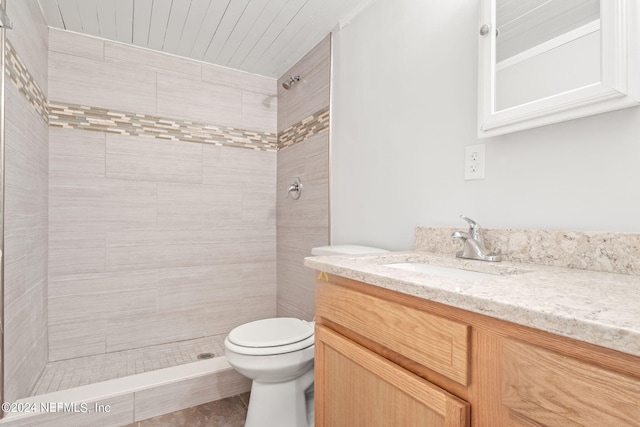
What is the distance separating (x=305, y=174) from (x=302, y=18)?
3.14 ft

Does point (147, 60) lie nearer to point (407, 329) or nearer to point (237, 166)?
point (237, 166)

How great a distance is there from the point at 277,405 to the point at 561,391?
1.30 m

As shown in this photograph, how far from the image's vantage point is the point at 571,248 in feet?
3.08

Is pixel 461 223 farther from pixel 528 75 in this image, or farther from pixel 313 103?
pixel 313 103

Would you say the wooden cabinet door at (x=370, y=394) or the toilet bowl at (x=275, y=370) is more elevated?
the wooden cabinet door at (x=370, y=394)

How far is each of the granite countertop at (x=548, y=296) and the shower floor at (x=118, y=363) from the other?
1.66 metres

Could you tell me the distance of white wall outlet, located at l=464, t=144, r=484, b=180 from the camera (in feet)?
4.02

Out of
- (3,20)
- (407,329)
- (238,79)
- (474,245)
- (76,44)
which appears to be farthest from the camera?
(238,79)

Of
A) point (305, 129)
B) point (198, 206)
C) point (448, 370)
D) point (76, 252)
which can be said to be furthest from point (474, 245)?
point (76, 252)

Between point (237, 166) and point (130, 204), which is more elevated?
point (237, 166)

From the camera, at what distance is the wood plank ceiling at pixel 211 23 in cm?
183

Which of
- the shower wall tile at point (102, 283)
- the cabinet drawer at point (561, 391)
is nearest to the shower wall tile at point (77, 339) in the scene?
the shower wall tile at point (102, 283)

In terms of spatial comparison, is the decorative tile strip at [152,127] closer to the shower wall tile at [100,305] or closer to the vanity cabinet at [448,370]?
the shower wall tile at [100,305]

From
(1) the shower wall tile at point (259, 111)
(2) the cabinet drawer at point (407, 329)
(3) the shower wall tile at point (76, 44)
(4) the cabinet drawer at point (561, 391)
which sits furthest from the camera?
(1) the shower wall tile at point (259, 111)
